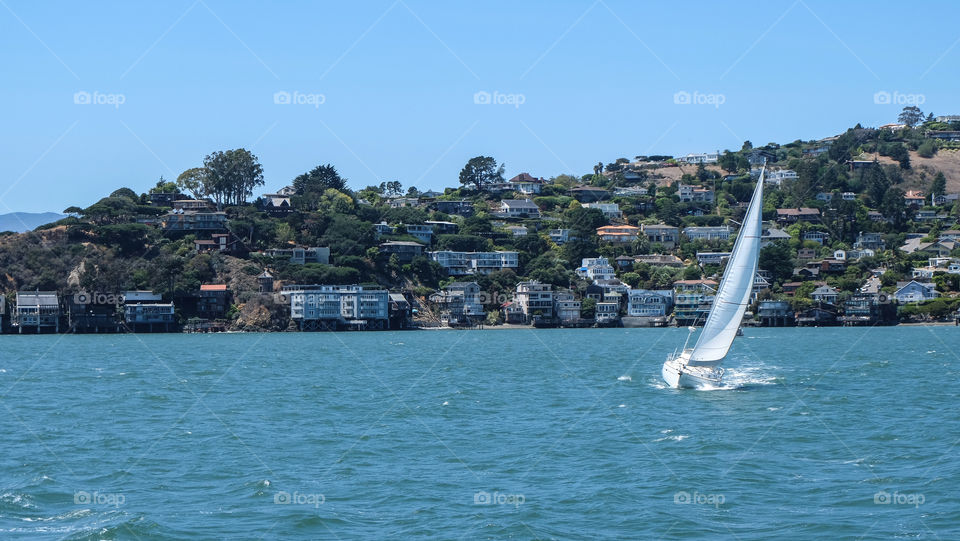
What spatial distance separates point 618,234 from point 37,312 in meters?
75.6

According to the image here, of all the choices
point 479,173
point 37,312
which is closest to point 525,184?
point 479,173

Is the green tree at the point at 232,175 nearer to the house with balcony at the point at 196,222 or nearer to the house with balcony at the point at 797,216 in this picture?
the house with balcony at the point at 196,222

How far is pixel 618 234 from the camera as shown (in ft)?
495

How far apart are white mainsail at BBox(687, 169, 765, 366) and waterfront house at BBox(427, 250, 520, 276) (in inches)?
3611

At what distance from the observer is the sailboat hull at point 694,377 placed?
4356 cm

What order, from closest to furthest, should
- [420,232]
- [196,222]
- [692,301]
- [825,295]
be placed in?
[692,301], [825,295], [196,222], [420,232]

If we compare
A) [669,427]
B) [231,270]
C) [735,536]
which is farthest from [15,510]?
[231,270]

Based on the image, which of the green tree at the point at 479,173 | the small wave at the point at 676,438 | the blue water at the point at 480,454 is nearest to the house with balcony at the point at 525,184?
the green tree at the point at 479,173

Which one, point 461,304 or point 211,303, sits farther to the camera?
point 461,304

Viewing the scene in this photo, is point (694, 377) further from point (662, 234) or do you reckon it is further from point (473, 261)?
point (662, 234)

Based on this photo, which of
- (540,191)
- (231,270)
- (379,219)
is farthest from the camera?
(540,191)

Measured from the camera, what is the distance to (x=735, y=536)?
20.2m

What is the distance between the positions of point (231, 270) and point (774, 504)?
10299 cm

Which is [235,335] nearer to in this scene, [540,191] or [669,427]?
[669,427]
